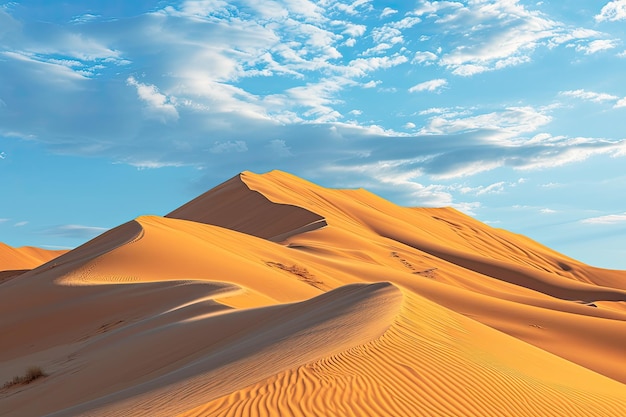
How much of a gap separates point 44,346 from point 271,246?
12.3 meters

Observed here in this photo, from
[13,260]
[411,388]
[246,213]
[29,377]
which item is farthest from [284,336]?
[13,260]

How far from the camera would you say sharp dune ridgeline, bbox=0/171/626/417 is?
23.8 ft

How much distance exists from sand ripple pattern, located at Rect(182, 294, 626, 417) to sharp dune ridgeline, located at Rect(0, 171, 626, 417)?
0.02 m

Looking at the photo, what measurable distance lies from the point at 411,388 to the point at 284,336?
10.6ft

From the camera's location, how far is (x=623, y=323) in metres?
22.1

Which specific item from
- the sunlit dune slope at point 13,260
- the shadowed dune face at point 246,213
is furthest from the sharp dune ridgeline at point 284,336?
the sunlit dune slope at point 13,260

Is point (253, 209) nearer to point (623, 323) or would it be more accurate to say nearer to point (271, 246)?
point (271, 246)

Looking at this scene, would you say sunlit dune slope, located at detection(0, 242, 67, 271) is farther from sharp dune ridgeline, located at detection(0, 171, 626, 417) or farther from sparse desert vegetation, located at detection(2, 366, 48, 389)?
sparse desert vegetation, located at detection(2, 366, 48, 389)

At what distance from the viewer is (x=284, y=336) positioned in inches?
400

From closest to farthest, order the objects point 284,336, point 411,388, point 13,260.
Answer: point 411,388 < point 284,336 < point 13,260

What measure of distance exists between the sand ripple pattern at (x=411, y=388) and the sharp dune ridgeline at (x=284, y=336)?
25 mm

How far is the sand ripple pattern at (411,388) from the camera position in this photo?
6461 mm

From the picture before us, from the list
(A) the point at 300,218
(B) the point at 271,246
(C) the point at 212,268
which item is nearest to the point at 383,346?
(C) the point at 212,268

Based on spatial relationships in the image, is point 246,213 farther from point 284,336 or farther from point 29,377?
point 284,336
